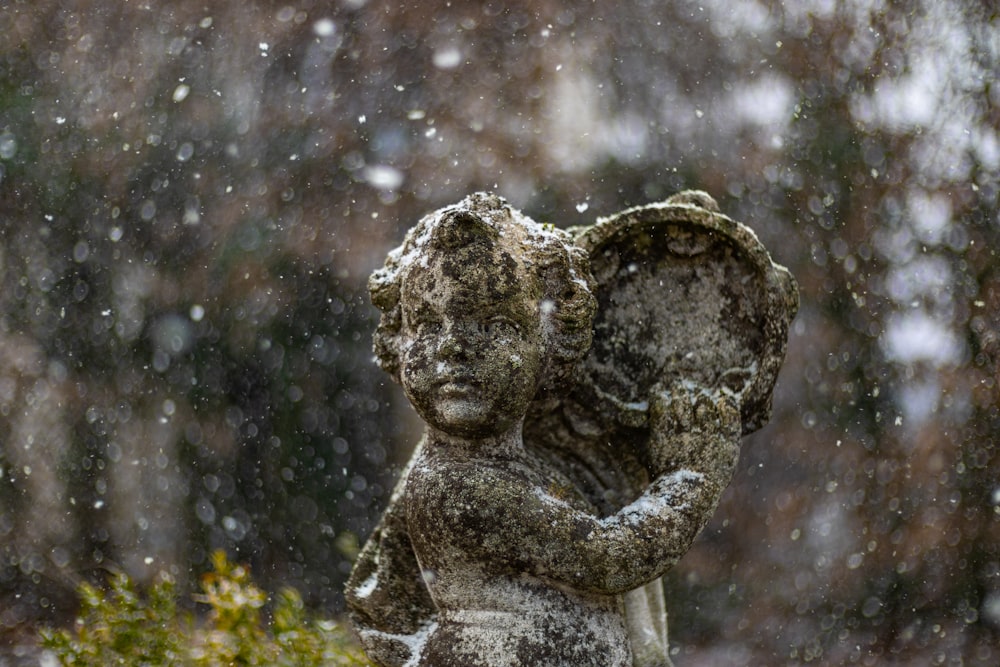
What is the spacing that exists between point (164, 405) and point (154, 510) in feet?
2.35

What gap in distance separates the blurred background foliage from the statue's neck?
5.13 meters

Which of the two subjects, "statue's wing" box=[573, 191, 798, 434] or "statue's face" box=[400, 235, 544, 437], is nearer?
"statue's face" box=[400, 235, 544, 437]

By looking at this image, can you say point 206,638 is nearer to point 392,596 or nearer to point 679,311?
point 392,596

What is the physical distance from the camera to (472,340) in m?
2.14

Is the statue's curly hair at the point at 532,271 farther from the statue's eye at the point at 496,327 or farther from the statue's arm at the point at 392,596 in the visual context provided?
the statue's arm at the point at 392,596

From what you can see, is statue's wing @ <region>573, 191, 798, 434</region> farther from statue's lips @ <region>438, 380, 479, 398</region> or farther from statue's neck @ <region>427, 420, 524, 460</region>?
statue's lips @ <region>438, 380, 479, 398</region>

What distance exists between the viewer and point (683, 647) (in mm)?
7449

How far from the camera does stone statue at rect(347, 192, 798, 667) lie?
2.12 metres

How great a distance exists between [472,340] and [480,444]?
0.21 metres

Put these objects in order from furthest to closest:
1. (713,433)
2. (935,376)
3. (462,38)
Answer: (462,38) → (935,376) → (713,433)

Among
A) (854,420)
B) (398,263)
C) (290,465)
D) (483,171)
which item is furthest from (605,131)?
(398,263)

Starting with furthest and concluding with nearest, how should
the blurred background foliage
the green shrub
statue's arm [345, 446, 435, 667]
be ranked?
the blurred background foliage
the green shrub
statue's arm [345, 446, 435, 667]

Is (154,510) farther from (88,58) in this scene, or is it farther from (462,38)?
(462,38)

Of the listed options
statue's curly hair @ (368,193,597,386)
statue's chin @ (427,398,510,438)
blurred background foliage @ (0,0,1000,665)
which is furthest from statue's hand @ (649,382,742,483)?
blurred background foliage @ (0,0,1000,665)
